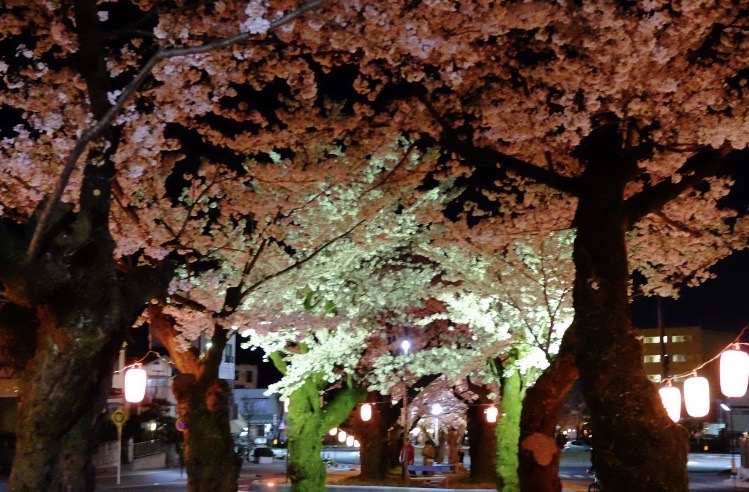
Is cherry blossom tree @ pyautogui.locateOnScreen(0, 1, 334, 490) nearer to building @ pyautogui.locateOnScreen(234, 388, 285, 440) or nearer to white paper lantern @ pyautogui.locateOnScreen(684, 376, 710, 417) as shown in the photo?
white paper lantern @ pyautogui.locateOnScreen(684, 376, 710, 417)

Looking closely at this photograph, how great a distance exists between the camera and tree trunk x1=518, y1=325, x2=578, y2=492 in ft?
34.1

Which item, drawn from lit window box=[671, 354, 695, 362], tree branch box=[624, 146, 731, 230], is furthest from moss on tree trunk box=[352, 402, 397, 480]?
lit window box=[671, 354, 695, 362]

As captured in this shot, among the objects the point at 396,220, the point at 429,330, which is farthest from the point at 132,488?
the point at 396,220

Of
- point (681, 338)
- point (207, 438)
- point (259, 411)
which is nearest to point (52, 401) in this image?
point (207, 438)

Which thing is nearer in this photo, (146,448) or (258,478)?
(258,478)

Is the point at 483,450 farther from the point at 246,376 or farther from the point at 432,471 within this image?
the point at 246,376

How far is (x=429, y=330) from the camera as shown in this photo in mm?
28953

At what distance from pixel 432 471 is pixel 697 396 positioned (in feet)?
49.6

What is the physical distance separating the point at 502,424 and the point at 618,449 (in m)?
10.8

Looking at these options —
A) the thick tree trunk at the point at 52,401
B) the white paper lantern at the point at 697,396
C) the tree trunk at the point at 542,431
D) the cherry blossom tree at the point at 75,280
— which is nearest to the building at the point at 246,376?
the white paper lantern at the point at 697,396

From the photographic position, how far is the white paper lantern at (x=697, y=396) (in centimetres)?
1612

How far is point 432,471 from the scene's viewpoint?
1157 inches

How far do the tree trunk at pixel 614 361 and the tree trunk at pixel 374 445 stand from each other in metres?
19.9

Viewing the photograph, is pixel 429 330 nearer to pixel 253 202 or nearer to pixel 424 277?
pixel 424 277
